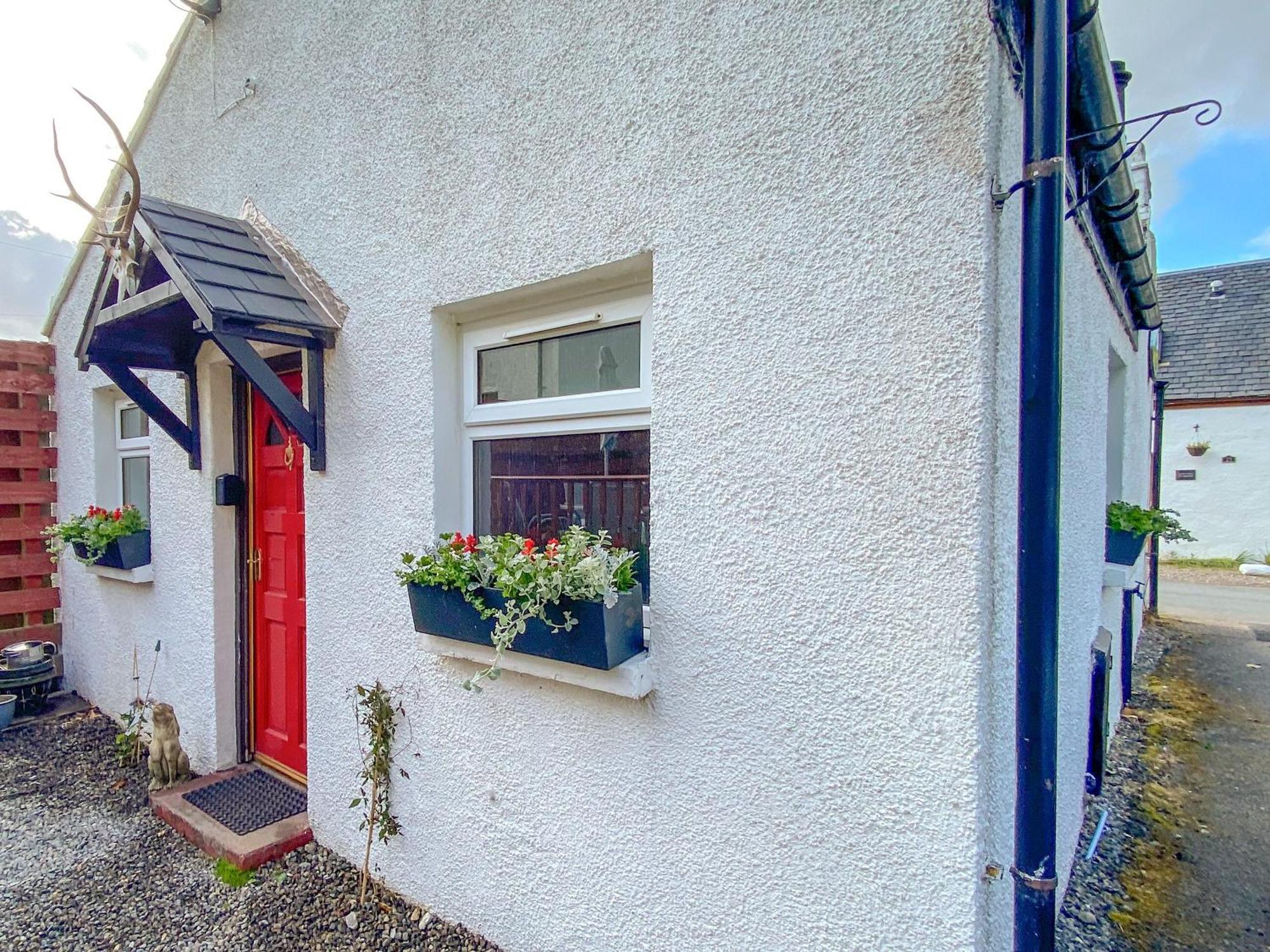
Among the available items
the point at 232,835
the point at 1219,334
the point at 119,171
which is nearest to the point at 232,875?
the point at 232,835

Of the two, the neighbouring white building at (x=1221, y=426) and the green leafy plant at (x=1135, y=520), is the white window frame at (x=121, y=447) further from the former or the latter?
the neighbouring white building at (x=1221, y=426)

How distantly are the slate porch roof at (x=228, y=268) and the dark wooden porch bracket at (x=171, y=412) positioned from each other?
3.60 feet

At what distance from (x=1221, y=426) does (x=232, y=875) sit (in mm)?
21207

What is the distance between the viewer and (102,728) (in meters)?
5.43

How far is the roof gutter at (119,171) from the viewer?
4.48 metres

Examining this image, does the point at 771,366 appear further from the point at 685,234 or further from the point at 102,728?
the point at 102,728

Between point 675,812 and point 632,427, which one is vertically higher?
point 632,427

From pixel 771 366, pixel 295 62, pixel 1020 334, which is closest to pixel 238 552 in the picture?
pixel 295 62

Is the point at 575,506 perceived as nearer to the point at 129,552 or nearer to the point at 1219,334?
the point at 129,552

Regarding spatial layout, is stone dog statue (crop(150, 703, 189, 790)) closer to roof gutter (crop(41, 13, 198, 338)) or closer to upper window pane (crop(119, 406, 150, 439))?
upper window pane (crop(119, 406, 150, 439))

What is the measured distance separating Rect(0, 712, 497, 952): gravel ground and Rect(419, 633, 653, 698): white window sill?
1360 millimetres

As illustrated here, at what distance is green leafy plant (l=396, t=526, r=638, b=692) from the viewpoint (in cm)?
217

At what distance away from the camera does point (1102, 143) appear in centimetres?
253

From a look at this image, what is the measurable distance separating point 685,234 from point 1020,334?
1.08 metres
